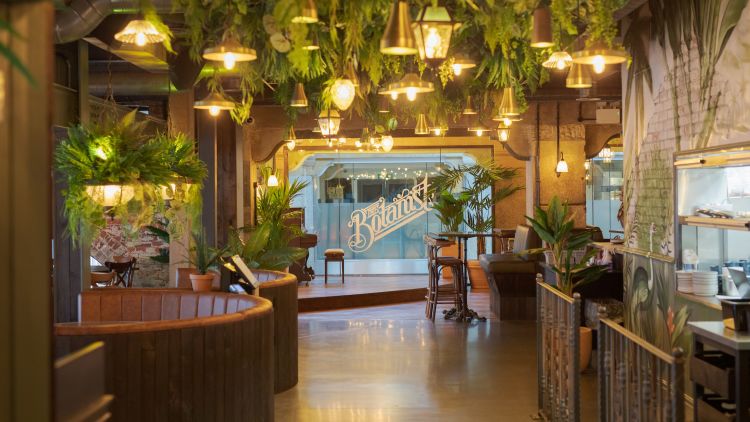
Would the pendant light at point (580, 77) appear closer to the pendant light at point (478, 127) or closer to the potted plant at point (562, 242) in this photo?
the potted plant at point (562, 242)

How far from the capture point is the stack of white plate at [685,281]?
250 inches

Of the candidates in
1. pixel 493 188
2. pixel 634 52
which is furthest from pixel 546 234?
pixel 493 188

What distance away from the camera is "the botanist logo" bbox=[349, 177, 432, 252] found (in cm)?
1831

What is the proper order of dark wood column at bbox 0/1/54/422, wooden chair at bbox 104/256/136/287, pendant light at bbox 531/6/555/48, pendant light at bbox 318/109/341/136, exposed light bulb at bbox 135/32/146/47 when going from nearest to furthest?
1. dark wood column at bbox 0/1/54/422
2. pendant light at bbox 531/6/555/48
3. exposed light bulb at bbox 135/32/146/47
4. pendant light at bbox 318/109/341/136
5. wooden chair at bbox 104/256/136/287

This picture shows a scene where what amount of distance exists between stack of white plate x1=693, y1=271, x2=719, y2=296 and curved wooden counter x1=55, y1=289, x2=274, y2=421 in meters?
2.92

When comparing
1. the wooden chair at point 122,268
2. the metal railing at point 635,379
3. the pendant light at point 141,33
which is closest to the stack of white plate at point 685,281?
the metal railing at point 635,379

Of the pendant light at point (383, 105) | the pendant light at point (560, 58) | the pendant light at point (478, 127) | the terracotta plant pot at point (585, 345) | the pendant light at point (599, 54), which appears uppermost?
the pendant light at point (383, 105)

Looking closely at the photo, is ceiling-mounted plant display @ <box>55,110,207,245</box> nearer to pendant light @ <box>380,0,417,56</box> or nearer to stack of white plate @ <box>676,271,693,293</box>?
pendant light @ <box>380,0,417,56</box>

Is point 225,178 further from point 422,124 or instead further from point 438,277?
point 422,124

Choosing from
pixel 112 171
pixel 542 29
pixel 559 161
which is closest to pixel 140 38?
pixel 112 171

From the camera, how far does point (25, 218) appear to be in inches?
90.0

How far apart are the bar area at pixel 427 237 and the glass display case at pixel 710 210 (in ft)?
0.05

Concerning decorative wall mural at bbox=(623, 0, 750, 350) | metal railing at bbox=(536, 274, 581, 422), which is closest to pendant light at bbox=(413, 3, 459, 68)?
metal railing at bbox=(536, 274, 581, 422)

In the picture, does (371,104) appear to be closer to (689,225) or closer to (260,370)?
(689,225)
